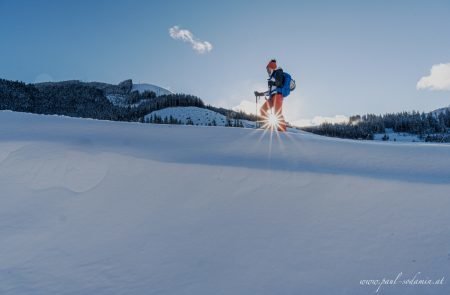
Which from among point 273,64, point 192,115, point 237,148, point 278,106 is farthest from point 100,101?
point 237,148

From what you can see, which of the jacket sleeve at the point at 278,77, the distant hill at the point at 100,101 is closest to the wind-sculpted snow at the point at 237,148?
the jacket sleeve at the point at 278,77

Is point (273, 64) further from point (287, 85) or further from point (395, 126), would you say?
point (395, 126)

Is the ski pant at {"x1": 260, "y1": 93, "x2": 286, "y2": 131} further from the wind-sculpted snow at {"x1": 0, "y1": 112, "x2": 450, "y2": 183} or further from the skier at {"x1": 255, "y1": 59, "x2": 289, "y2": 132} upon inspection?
the wind-sculpted snow at {"x1": 0, "y1": 112, "x2": 450, "y2": 183}

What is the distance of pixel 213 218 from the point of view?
2.84 m

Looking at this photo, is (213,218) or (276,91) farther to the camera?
(276,91)

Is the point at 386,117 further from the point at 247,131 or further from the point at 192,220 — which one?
the point at 192,220

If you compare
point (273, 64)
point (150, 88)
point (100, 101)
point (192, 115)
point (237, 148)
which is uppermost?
point (150, 88)

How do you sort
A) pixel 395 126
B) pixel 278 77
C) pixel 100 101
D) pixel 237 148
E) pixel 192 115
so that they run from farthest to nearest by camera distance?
pixel 100 101, pixel 395 126, pixel 192 115, pixel 278 77, pixel 237 148

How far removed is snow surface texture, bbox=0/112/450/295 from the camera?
219 centimetres

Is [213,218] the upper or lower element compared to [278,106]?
lower

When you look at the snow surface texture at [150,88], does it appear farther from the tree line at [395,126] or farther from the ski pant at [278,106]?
the ski pant at [278,106]

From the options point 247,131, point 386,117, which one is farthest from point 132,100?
point 247,131

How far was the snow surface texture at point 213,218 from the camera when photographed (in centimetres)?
219

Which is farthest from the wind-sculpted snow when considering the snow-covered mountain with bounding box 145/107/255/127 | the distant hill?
the distant hill
